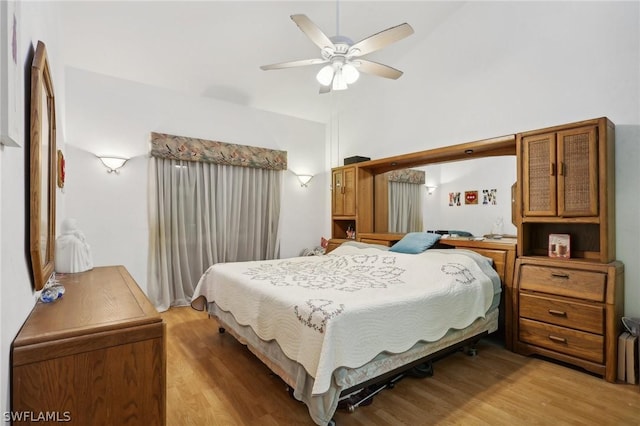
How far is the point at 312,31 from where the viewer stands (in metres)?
2.12

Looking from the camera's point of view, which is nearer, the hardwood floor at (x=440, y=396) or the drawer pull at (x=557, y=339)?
the hardwood floor at (x=440, y=396)

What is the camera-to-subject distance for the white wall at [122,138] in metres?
3.41

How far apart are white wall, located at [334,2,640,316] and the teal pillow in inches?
36.8

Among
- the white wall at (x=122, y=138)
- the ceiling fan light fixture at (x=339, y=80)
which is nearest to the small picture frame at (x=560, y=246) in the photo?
the ceiling fan light fixture at (x=339, y=80)

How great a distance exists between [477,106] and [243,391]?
3.52m

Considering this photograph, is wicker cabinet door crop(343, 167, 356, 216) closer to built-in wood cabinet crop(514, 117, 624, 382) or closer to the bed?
the bed

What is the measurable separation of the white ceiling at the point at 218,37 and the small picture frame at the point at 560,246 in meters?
2.53

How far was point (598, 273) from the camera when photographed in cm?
231

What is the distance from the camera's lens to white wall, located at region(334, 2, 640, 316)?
2473 millimetres

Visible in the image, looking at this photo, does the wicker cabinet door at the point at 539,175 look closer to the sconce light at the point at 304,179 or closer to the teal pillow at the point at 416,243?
the teal pillow at the point at 416,243

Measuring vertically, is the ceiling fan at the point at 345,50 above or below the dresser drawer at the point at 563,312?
above

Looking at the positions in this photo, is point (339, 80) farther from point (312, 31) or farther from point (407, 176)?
point (407, 176)

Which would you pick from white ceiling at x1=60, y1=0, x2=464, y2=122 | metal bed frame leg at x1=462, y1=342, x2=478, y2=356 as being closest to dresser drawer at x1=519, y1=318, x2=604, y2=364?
metal bed frame leg at x1=462, y1=342, x2=478, y2=356

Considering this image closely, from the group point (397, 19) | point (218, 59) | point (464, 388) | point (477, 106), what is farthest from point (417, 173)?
point (218, 59)
